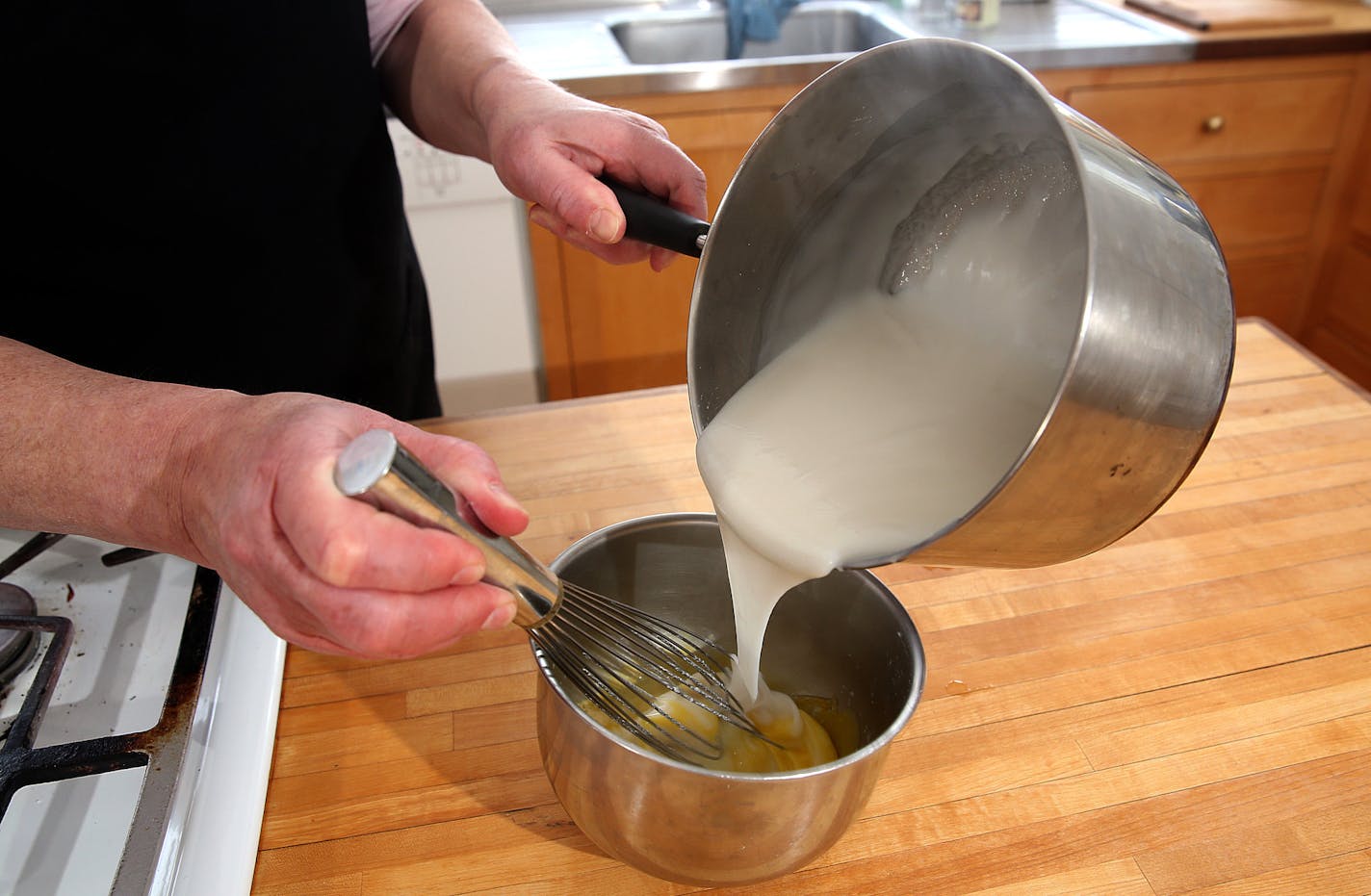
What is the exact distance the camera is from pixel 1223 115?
68.5 inches

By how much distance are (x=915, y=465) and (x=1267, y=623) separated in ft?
1.10

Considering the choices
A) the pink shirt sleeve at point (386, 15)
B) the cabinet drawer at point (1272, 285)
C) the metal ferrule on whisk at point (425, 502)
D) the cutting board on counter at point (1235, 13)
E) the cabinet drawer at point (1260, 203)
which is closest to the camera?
the metal ferrule on whisk at point (425, 502)

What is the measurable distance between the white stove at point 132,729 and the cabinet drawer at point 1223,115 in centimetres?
151

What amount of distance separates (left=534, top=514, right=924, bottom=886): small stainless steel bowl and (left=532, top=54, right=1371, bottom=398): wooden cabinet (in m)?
1.01

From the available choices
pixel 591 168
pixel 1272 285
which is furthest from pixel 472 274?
pixel 1272 285

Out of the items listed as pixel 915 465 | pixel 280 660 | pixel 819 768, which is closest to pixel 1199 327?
pixel 915 465

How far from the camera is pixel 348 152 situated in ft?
3.01

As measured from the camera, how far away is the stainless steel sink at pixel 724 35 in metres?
1.89

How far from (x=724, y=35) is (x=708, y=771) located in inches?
67.6

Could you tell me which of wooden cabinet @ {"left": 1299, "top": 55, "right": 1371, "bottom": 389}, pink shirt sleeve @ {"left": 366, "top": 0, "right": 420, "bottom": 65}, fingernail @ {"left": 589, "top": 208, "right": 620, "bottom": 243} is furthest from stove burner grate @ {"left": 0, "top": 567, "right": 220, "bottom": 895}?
wooden cabinet @ {"left": 1299, "top": 55, "right": 1371, "bottom": 389}

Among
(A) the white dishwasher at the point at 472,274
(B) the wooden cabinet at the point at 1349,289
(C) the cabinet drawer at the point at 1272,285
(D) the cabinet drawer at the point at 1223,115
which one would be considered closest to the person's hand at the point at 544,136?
(A) the white dishwasher at the point at 472,274

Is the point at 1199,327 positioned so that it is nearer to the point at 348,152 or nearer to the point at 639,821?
the point at 639,821

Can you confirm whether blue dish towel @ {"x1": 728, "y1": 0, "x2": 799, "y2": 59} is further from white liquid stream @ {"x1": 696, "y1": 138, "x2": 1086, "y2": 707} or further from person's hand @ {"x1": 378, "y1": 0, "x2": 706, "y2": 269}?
white liquid stream @ {"x1": 696, "y1": 138, "x2": 1086, "y2": 707}

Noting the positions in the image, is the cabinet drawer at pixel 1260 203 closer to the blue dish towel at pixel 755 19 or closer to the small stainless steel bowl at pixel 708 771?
the blue dish towel at pixel 755 19
